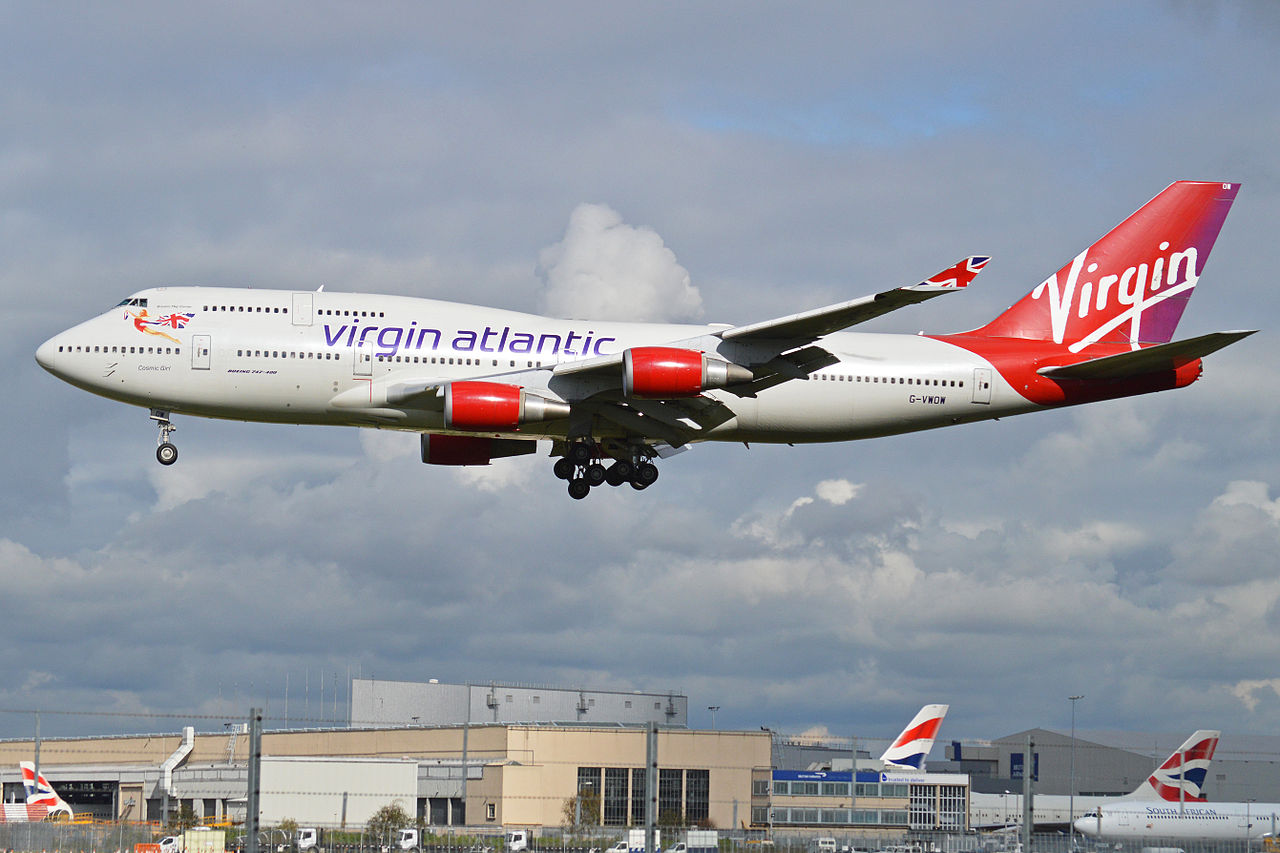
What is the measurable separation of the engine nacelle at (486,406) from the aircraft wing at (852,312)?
5709 mm

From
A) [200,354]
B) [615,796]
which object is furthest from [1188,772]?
[200,354]

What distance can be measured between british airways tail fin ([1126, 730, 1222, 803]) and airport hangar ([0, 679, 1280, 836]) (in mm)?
1927

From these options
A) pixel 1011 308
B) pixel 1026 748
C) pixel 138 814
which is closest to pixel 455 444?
pixel 1011 308

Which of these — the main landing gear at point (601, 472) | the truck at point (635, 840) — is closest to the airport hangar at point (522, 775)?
the truck at point (635, 840)

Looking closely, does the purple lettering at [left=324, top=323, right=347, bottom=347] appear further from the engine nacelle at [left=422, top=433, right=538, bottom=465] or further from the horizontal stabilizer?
the horizontal stabilizer

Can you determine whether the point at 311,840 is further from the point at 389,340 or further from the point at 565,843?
the point at 389,340

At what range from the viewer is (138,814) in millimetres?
63000

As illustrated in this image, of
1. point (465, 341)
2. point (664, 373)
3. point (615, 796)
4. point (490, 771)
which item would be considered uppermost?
point (465, 341)

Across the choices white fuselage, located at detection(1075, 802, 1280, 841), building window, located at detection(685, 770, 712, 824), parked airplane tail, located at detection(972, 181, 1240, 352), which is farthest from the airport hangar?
parked airplane tail, located at detection(972, 181, 1240, 352)

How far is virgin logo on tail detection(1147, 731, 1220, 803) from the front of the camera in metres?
56.0

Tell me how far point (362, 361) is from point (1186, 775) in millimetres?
38610

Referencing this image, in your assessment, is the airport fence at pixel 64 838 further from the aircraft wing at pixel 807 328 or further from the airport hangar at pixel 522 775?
the aircraft wing at pixel 807 328

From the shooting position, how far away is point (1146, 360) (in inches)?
1604

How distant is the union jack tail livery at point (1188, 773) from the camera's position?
56.0m
